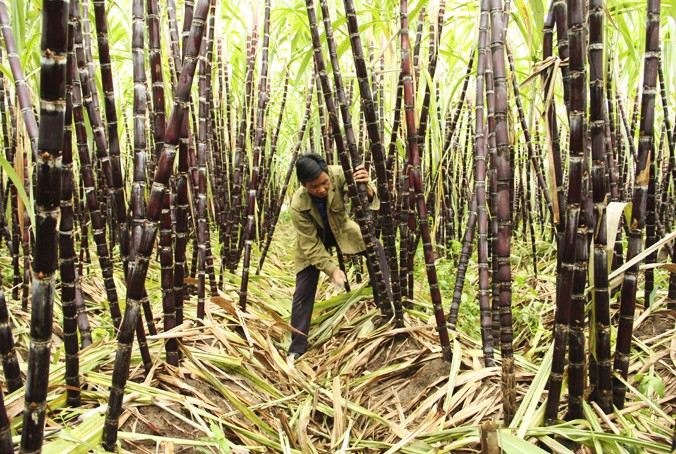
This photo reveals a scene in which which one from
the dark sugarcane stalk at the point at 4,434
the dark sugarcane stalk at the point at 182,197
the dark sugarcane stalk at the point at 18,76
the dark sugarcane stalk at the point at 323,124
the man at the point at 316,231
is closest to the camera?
the dark sugarcane stalk at the point at 4,434

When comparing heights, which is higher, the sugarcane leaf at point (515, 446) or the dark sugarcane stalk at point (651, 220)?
the dark sugarcane stalk at point (651, 220)

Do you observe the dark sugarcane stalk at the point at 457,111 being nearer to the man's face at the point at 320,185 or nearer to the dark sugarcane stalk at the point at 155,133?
the man's face at the point at 320,185

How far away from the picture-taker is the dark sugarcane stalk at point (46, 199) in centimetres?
69

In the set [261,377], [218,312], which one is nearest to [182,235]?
[261,377]

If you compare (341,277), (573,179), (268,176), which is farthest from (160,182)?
(268,176)

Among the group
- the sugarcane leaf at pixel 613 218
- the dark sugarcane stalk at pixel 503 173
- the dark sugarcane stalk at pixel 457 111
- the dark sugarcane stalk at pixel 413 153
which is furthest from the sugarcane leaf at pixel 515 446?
the dark sugarcane stalk at pixel 457 111

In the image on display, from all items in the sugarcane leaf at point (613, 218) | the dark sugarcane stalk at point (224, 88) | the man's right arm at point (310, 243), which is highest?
the dark sugarcane stalk at point (224, 88)

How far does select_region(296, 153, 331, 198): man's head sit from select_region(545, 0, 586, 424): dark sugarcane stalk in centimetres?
153

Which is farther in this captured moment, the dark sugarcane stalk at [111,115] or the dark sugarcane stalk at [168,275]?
the dark sugarcane stalk at [168,275]

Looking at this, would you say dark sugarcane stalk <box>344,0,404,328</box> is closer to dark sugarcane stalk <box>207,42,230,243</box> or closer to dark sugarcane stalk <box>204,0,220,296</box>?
dark sugarcane stalk <box>204,0,220,296</box>

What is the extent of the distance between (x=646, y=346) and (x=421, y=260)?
2.10 metres

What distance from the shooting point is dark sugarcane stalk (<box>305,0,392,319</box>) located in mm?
1900

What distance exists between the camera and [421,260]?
149 inches

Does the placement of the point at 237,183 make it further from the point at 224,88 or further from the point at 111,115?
the point at 111,115
